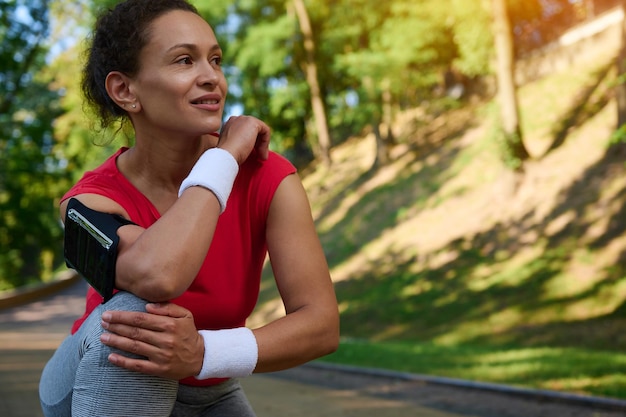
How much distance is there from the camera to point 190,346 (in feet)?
6.89

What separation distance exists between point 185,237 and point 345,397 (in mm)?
6056

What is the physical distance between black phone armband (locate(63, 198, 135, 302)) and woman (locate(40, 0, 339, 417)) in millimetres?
32

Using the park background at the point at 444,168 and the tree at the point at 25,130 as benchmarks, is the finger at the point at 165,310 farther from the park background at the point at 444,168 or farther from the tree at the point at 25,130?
the tree at the point at 25,130

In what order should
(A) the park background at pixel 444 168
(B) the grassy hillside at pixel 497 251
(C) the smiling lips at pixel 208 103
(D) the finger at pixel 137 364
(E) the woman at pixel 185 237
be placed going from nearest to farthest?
(D) the finger at pixel 137 364
(E) the woman at pixel 185 237
(C) the smiling lips at pixel 208 103
(B) the grassy hillside at pixel 497 251
(A) the park background at pixel 444 168

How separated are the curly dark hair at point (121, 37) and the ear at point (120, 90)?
0.08 feet

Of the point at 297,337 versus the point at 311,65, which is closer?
the point at 297,337

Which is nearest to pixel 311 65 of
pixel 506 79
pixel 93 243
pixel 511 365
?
pixel 506 79

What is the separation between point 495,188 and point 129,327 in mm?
19392

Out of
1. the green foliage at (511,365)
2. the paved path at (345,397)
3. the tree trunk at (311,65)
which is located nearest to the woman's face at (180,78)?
the paved path at (345,397)

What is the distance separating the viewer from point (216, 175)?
232cm

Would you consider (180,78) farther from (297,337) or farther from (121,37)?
(297,337)

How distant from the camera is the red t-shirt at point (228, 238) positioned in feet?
7.92

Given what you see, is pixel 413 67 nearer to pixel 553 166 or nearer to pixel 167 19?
pixel 553 166

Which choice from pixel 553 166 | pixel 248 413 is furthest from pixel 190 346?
pixel 553 166
